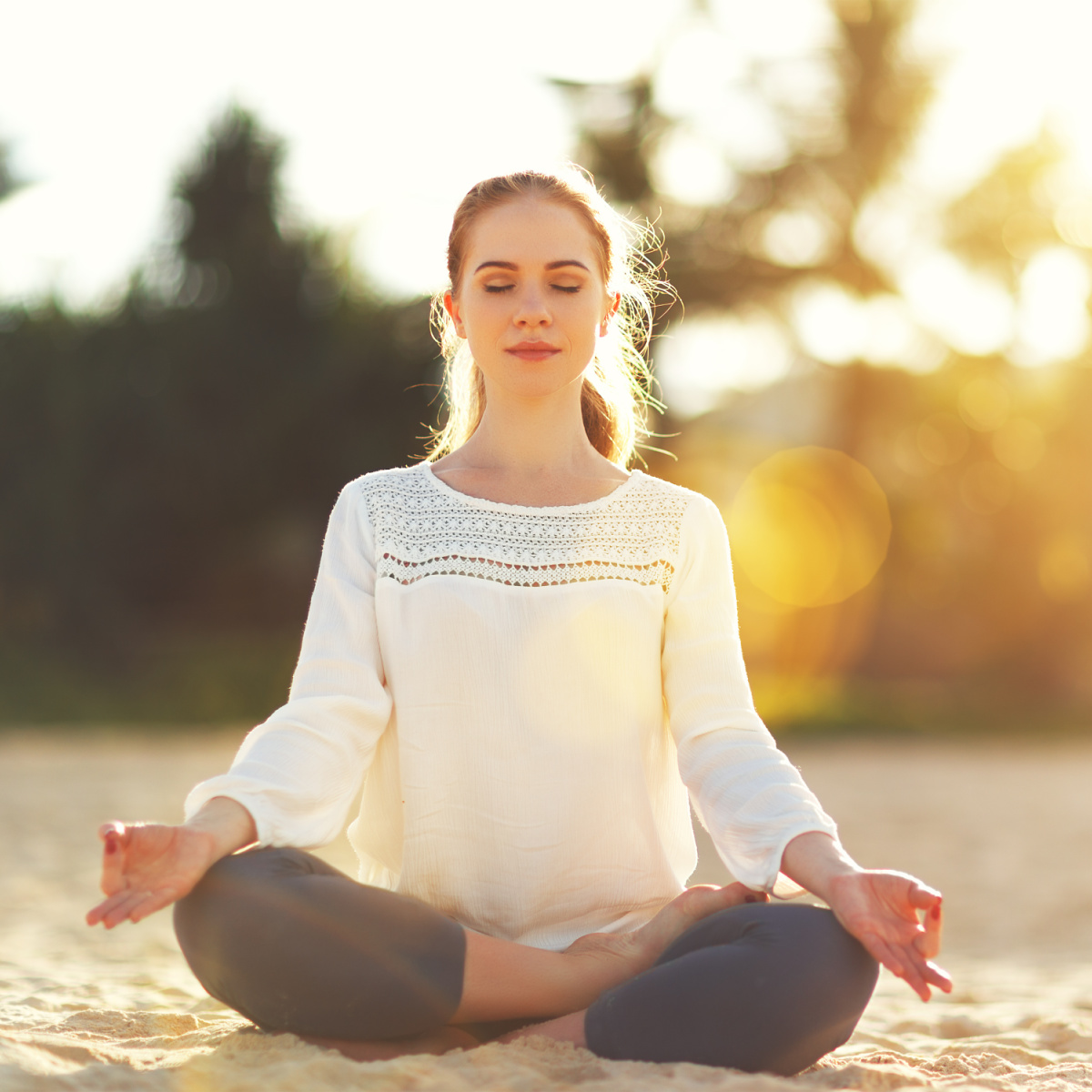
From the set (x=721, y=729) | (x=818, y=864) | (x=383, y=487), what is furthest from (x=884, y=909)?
(x=383, y=487)

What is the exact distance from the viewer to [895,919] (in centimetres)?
214

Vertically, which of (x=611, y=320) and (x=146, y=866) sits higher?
(x=611, y=320)

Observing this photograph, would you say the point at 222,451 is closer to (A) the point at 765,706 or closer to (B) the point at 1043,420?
(A) the point at 765,706

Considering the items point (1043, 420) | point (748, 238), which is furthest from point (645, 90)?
point (1043, 420)

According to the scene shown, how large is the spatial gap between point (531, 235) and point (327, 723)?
104 centimetres

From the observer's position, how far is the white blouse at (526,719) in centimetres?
243

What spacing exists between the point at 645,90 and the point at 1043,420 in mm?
6694

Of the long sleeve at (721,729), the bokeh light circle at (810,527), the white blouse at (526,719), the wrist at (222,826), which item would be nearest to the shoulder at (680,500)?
the long sleeve at (721,729)

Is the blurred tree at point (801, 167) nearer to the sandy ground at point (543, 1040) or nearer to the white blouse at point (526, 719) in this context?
the sandy ground at point (543, 1040)

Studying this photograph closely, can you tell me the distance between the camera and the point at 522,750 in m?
2.43

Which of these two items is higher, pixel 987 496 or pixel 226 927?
pixel 987 496

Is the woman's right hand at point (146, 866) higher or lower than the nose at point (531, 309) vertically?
lower

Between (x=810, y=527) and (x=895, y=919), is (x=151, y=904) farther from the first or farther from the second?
(x=810, y=527)

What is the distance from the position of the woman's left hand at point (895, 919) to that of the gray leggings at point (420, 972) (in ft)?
0.26
